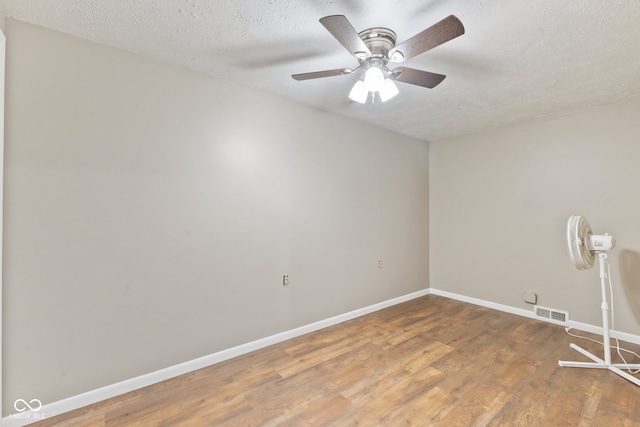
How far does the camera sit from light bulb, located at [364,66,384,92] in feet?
5.90

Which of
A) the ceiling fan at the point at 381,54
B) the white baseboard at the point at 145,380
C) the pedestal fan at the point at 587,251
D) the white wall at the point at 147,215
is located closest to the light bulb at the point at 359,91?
the ceiling fan at the point at 381,54

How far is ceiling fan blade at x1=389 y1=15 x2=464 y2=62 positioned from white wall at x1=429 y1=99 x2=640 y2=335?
2.79 metres

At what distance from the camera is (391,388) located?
2098 millimetres

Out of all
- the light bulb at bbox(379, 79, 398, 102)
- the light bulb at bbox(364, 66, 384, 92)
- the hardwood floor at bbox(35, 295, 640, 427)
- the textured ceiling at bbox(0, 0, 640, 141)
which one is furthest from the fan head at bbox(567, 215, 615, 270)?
the light bulb at bbox(364, 66, 384, 92)

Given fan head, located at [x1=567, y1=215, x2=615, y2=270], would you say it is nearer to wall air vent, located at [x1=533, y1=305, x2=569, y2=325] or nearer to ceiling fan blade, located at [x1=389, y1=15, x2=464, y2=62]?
wall air vent, located at [x1=533, y1=305, x2=569, y2=325]

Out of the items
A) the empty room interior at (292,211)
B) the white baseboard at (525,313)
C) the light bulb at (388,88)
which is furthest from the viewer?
the white baseboard at (525,313)

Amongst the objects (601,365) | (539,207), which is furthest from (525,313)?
(539,207)

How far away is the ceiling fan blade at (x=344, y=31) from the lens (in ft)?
4.35

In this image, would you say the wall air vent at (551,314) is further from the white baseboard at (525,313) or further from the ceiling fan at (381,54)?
the ceiling fan at (381,54)

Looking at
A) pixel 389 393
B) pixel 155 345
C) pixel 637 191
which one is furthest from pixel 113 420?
pixel 637 191

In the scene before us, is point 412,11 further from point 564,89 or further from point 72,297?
point 72,297

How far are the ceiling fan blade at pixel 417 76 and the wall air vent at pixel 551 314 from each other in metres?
3.13

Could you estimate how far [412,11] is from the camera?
1617 millimetres

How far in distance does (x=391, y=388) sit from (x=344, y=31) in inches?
91.5
